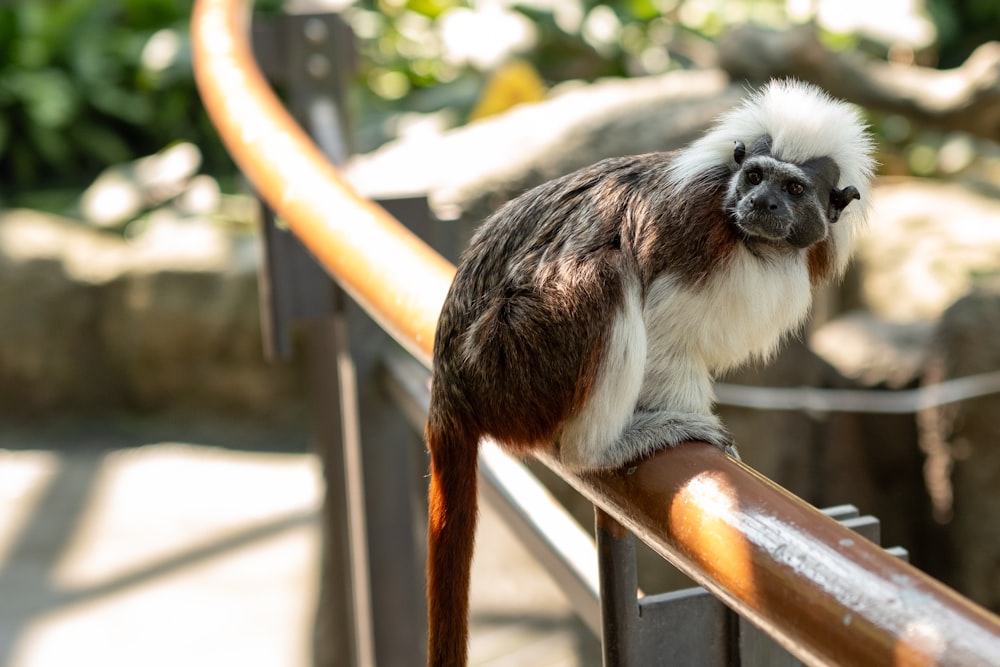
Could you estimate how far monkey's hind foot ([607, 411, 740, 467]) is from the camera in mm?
1130

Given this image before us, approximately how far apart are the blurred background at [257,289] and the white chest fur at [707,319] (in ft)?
1.64

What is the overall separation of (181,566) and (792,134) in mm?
3402

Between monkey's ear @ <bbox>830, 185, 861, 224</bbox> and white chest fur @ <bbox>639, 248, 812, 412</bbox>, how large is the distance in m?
0.07

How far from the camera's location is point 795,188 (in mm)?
1251

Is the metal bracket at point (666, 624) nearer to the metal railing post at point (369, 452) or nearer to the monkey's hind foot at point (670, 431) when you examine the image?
the monkey's hind foot at point (670, 431)

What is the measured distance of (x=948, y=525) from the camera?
12.4 ft

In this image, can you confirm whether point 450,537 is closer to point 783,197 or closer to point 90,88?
point 783,197

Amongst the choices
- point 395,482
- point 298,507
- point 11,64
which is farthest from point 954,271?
point 11,64

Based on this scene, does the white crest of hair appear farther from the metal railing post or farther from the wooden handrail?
the metal railing post

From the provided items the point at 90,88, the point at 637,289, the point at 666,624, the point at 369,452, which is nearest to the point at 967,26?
the point at 90,88

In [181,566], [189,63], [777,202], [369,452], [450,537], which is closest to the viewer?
[450,537]

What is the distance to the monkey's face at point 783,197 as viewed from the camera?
4.00 ft

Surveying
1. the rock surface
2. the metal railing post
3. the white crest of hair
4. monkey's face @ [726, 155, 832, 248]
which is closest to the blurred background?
the rock surface

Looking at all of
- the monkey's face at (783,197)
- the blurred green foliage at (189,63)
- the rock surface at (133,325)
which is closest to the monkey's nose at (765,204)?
the monkey's face at (783,197)
